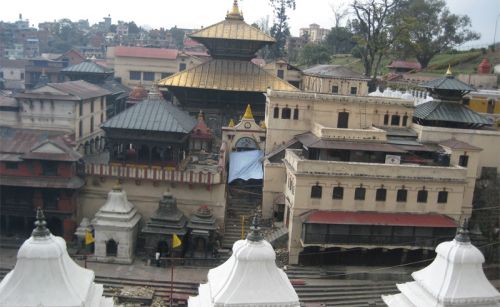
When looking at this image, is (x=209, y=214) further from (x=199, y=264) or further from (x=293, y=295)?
(x=293, y=295)

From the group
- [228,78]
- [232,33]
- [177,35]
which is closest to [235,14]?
[232,33]

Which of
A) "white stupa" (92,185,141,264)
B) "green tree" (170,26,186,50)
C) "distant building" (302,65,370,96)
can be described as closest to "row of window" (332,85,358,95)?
"distant building" (302,65,370,96)

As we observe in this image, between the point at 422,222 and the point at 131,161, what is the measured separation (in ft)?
58.3

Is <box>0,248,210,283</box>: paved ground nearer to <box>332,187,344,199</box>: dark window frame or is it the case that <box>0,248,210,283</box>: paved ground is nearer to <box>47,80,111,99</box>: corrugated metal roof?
<box>332,187,344,199</box>: dark window frame

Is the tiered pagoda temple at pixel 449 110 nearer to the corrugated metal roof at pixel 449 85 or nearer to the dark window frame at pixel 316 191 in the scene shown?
the corrugated metal roof at pixel 449 85

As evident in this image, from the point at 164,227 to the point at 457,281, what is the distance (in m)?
18.7

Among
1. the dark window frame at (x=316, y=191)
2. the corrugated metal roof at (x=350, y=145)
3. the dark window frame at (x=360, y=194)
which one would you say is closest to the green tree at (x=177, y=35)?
the corrugated metal roof at (x=350, y=145)

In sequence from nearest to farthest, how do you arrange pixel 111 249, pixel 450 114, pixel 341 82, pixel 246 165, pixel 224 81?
pixel 111 249 → pixel 450 114 → pixel 246 165 → pixel 224 81 → pixel 341 82

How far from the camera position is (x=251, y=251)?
1234cm

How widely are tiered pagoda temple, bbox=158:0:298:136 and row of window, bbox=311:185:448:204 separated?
1594 centimetres

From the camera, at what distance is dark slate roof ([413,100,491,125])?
3428 cm

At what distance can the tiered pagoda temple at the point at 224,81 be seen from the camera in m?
42.8

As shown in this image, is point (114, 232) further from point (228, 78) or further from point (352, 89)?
point (352, 89)

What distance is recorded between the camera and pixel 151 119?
32062 mm
